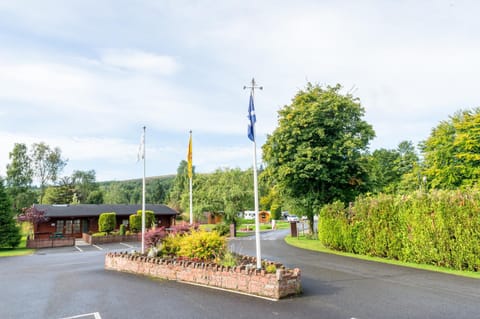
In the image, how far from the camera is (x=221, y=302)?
7.79 meters

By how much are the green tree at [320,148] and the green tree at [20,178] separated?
4435 centimetres

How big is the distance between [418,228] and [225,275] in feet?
28.6

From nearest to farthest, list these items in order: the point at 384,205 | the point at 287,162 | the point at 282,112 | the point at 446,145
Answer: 1. the point at 384,205
2. the point at 287,162
3. the point at 282,112
4. the point at 446,145

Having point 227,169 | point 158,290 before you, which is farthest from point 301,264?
point 227,169

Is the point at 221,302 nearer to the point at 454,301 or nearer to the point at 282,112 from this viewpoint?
the point at 454,301

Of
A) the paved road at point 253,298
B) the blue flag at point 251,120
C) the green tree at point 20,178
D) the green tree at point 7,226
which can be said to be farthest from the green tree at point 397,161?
the green tree at point 20,178

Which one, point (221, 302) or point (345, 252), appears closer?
point (221, 302)

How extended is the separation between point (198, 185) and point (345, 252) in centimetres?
2733

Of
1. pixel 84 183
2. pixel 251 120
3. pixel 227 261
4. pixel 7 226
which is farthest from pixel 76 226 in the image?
pixel 84 183

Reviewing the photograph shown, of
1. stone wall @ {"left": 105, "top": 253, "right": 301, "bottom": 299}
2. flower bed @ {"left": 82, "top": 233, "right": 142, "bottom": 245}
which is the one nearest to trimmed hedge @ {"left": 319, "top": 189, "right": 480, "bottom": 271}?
stone wall @ {"left": 105, "top": 253, "right": 301, "bottom": 299}

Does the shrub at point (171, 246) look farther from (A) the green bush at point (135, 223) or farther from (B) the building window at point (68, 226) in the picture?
(B) the building window at point (68, 226)

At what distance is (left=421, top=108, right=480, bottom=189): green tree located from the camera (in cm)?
2286

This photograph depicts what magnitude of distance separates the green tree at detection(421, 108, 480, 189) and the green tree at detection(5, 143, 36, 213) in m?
54.0

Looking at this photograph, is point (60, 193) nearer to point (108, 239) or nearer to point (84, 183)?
point (84, 183)
